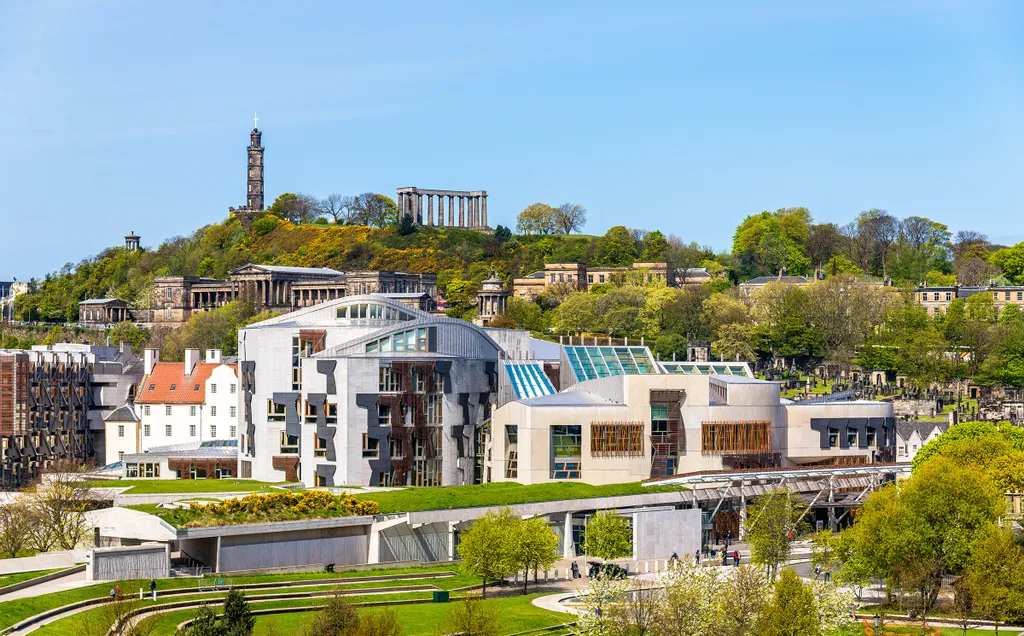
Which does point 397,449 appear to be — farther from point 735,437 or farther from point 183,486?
point 735,437

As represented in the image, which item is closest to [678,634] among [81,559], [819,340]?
[81,559]

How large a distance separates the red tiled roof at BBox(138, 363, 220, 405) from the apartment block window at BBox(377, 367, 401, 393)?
30.8 m

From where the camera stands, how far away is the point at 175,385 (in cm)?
12306

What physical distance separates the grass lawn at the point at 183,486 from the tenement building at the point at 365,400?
4029mm

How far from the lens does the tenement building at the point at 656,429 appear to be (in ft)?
303

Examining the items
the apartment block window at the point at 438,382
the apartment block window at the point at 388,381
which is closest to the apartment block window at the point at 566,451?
the apartment block window at the point at 438,382

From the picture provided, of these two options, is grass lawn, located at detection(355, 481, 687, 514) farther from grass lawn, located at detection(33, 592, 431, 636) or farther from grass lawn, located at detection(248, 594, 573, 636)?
grass lawn, located at detection(33, 592, 431, 636)

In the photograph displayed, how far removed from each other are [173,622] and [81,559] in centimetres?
1120

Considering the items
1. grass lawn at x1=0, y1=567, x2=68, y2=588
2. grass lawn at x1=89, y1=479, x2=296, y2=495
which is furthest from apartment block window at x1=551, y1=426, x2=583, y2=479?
grass lawn at x1=0, y1=567, x2=68, y2=588

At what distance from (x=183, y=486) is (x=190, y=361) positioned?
3826cm

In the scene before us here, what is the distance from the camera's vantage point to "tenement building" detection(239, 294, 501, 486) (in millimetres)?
92938

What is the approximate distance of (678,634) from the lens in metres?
53.7

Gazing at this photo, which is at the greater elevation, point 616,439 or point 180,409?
point 180,409

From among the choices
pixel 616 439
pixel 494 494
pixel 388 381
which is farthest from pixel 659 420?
pixel 388 381
